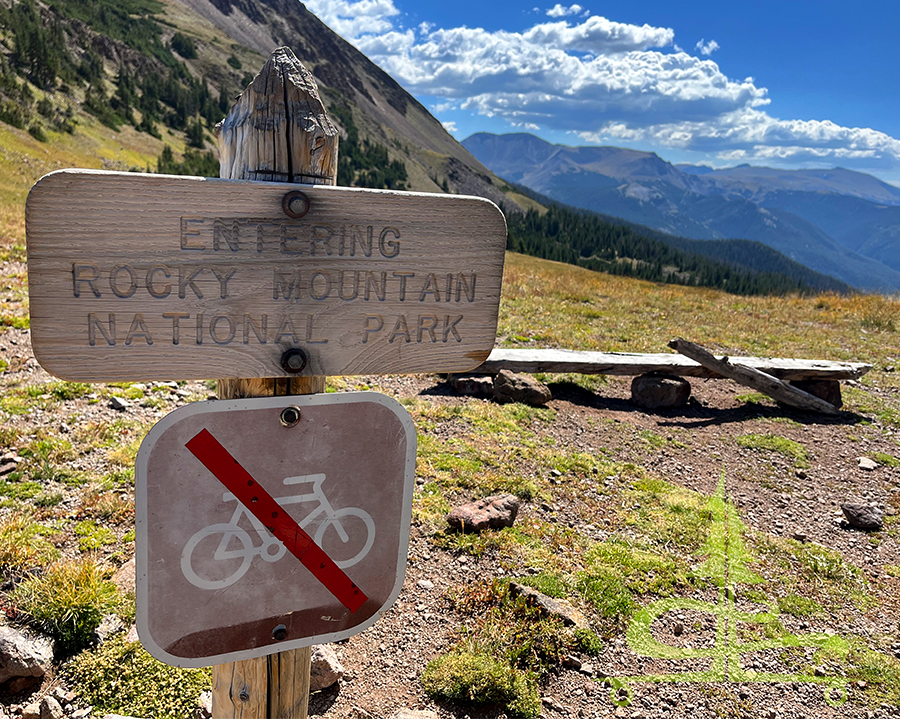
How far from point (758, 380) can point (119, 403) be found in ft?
30.8

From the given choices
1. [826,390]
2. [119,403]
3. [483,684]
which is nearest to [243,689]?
[483,684]

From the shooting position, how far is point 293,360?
1598 millimetres

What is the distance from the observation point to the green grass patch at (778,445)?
765 cm

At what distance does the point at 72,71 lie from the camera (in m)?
78.6

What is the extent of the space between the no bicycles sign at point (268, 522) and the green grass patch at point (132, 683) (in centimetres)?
193

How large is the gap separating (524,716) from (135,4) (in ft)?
638

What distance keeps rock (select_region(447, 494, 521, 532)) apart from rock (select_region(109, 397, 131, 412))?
→ 4214 millimetres

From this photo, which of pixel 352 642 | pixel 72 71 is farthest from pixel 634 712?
pixel 72 71

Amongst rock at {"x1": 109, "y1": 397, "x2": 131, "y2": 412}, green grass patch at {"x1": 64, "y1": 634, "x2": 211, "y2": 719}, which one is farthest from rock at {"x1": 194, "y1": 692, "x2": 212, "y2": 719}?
rock at {"x1": 109, "y1": 397, "x2": 131, "y2": 412}

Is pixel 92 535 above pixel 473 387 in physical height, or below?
below

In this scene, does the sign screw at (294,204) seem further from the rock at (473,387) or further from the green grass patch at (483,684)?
the rock at (473,387)

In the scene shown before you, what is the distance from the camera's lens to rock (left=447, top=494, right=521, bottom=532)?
5.07 m

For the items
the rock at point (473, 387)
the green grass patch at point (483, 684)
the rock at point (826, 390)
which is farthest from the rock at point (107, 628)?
the rock at point (826, 390)

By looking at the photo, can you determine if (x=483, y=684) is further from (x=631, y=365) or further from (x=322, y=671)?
(x=631, y=365)
